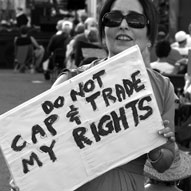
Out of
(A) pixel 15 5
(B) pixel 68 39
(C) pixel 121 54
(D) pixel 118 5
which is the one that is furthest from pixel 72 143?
(A) pixel 15 5

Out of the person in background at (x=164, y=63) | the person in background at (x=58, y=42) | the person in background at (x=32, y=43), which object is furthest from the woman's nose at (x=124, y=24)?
the person in background at (x=32, y=43)

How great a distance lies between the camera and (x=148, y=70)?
10.8 ft

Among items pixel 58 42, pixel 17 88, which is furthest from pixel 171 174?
pixel 58 42

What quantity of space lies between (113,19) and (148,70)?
25cm

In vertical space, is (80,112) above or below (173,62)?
above

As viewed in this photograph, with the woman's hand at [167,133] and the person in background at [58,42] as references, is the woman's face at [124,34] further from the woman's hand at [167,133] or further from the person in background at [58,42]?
the person in background at [58,42]

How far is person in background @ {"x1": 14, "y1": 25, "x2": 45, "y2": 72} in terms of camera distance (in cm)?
2470

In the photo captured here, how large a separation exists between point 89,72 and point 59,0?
99.9 ft

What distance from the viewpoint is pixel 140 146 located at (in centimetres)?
305

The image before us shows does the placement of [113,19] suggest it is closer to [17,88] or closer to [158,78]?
[158,78]

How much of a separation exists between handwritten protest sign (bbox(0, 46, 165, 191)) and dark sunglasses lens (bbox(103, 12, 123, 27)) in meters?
0.17

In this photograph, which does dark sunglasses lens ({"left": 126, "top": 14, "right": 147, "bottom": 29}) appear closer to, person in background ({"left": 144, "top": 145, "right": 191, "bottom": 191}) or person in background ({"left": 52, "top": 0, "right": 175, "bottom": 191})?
person in background ({"left": 52, "top": 0, "right": 175, "bottom": 191})

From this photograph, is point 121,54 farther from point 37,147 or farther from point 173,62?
point 173,62

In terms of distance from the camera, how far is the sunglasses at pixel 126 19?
3193 mm
